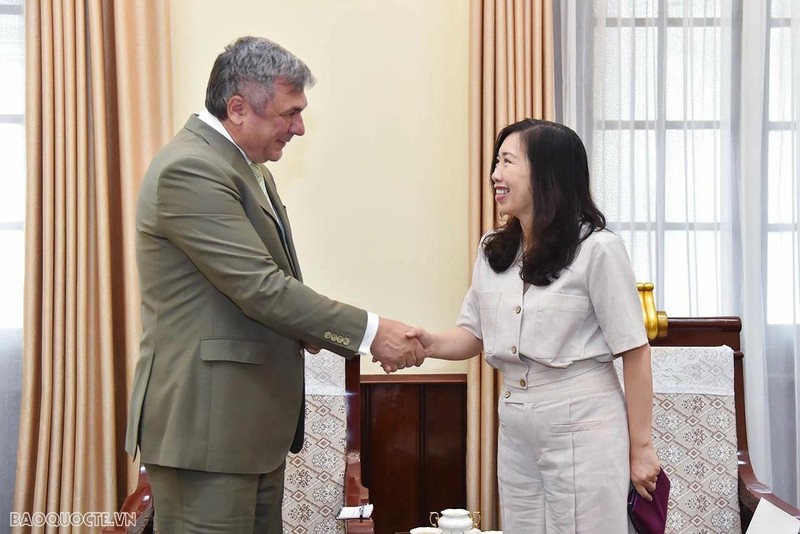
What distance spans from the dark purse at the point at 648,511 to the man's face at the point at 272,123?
1.32 metres

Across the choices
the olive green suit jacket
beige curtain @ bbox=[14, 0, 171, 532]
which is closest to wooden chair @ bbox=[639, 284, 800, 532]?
the olive green suit jacket

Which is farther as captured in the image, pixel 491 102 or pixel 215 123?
pixel 491 102

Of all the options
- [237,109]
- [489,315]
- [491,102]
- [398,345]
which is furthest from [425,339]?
[491,102]

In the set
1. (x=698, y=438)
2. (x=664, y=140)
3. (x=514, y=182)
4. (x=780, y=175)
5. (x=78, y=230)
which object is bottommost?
(x=698, y=438)

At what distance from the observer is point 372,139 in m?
3.63

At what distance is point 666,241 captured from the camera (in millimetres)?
3652

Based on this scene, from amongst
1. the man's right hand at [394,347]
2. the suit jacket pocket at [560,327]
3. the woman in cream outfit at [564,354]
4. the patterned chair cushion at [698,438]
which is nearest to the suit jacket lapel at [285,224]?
the man's right hand at [394,347]

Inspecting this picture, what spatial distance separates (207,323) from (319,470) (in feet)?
3.84

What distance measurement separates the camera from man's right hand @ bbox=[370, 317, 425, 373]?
7.80 feet

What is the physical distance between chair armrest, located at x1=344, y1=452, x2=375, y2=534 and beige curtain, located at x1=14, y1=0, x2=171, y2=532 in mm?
1054

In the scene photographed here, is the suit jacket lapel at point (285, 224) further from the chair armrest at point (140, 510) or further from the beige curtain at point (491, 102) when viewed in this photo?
the beige curtain at point (491, 102)

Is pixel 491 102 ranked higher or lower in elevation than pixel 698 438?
higher

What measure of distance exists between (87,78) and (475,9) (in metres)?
1.62

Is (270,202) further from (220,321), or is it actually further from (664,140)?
(664,140)
